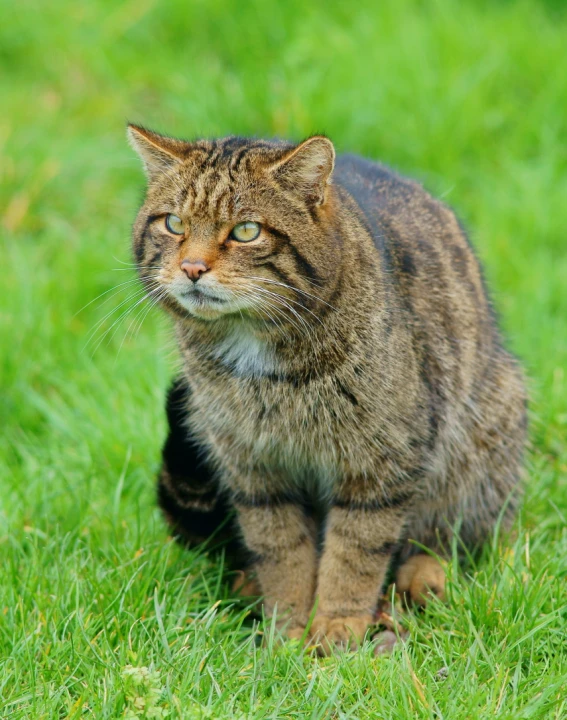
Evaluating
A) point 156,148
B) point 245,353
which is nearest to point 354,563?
point 245,353

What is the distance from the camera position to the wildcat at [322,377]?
2.87 metres

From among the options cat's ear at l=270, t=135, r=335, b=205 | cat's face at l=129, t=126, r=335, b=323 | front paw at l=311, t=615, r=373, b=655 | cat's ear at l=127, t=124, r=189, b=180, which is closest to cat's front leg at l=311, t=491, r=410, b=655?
front paw at l=311, t=615, r=373, b=655

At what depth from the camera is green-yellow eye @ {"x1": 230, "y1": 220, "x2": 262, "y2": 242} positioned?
2840 millimetres

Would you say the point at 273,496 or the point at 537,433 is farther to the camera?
the point at 537,433

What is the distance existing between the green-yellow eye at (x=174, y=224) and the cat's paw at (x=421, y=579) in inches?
54.3

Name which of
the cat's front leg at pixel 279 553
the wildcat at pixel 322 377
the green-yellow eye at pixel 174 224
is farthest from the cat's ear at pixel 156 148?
the cat's front leg at pixel 279 553

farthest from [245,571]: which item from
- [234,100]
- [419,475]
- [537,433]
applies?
[234,100]

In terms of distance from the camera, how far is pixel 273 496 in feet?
10.9

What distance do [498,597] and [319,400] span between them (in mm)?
795

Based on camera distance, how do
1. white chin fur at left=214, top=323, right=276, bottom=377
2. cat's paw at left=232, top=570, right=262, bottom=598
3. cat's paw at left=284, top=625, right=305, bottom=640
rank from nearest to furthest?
white chin fur at left=214, top=323, right=276, bottom=377
cat's paw at left=284, top=625, right=305, bottom=640
cat's paw at left=232, top=570, right=262, bottom=598

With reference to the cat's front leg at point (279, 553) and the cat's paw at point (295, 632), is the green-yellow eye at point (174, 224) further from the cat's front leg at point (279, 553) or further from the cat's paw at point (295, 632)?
the cat's paw at point (295, 632)

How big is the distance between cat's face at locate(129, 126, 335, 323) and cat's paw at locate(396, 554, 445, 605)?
1.06 meters

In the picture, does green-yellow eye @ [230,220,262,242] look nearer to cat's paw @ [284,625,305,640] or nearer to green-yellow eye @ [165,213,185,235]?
green-yellow eye @ [165,213,185,235]

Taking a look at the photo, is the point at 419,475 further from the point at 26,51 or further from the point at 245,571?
the point at 26,51
